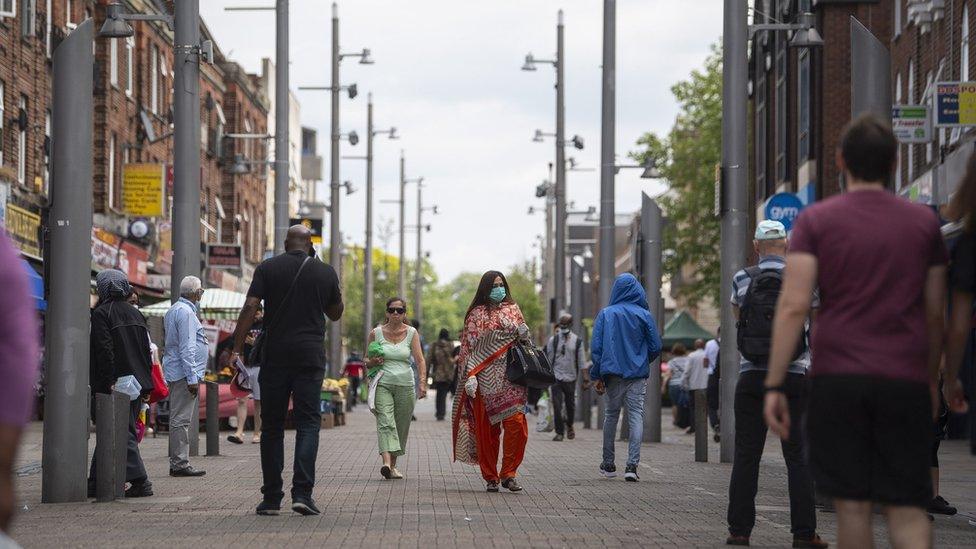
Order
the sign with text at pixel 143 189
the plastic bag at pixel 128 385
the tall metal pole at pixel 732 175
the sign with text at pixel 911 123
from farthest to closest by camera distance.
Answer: the sign with text at pixel 143 189 → the sign with text at pixel 911 123 → the tall metal pole at pixel 732 175 → the plastic bag at pixel 128 385

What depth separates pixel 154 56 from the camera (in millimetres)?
47719

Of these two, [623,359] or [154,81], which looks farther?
[154,81]

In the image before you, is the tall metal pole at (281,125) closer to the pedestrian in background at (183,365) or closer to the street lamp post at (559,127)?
the street lamp post at (559,127)

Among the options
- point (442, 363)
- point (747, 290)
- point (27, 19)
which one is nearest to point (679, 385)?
point (442, 363)

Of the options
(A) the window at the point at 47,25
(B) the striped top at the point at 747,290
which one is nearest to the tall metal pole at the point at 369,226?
(A) the window at the point at 47,25

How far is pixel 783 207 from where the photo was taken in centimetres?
2052

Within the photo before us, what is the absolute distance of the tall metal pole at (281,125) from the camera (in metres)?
29.8

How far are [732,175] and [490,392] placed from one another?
6008 millimetres

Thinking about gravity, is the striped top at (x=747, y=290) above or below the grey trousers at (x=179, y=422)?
above

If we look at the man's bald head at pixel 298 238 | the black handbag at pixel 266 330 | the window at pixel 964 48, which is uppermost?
the window at pixel 964 48

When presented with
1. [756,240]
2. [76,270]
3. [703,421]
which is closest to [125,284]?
[76,270]

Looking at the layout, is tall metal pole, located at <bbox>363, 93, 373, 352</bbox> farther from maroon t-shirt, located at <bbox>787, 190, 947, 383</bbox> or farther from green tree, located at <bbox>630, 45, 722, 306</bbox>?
maroon t-shirt, located at <bbox>787, 190, 947, 383</bbox>

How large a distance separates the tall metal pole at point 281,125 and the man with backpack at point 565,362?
555 cm

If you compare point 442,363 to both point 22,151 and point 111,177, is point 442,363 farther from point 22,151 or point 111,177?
point 111,177
